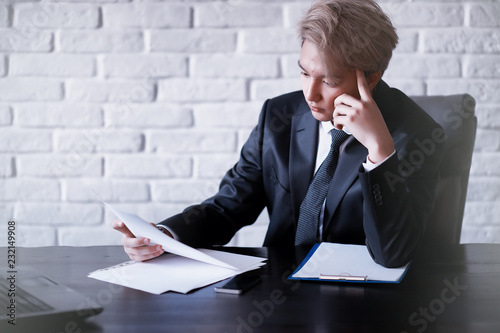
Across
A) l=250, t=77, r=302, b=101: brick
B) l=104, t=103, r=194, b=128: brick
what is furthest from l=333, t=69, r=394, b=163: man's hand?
l=104, t=103, r=194, b=128: brick

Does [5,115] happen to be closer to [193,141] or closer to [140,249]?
[193,141]

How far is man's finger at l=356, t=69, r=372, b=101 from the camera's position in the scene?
4.20 ft

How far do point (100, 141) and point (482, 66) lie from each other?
4.32 feet

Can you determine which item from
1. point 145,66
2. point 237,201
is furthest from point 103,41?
point 237,201

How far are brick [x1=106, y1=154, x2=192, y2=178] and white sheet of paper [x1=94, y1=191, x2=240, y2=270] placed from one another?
0.88 m

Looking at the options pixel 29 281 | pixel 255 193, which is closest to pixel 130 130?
pixel 255 193

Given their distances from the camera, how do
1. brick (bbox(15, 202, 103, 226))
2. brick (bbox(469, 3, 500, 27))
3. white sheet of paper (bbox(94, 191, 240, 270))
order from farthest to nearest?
brick (bbox(15, 202, 103, 226)), brick (bbox(469, 3, 500, 27)), white sheet of paper (bbox(94, 191, 240, 270))

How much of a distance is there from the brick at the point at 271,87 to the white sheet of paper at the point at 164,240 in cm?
95

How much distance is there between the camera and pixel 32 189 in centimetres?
208

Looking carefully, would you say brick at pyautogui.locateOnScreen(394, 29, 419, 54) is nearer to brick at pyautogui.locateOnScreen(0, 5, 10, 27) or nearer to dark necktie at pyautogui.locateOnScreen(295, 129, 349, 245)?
dark necktie at pyautogui.locateOnScreen(295, 129, 349, 245)

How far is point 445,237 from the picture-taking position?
148 centimetres

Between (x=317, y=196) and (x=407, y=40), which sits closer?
(x=317, y=196)

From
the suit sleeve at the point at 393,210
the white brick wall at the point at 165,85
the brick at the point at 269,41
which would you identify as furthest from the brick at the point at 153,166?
the suit sleeve at the point at 393,210

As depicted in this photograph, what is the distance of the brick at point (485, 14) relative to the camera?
1984 mm
